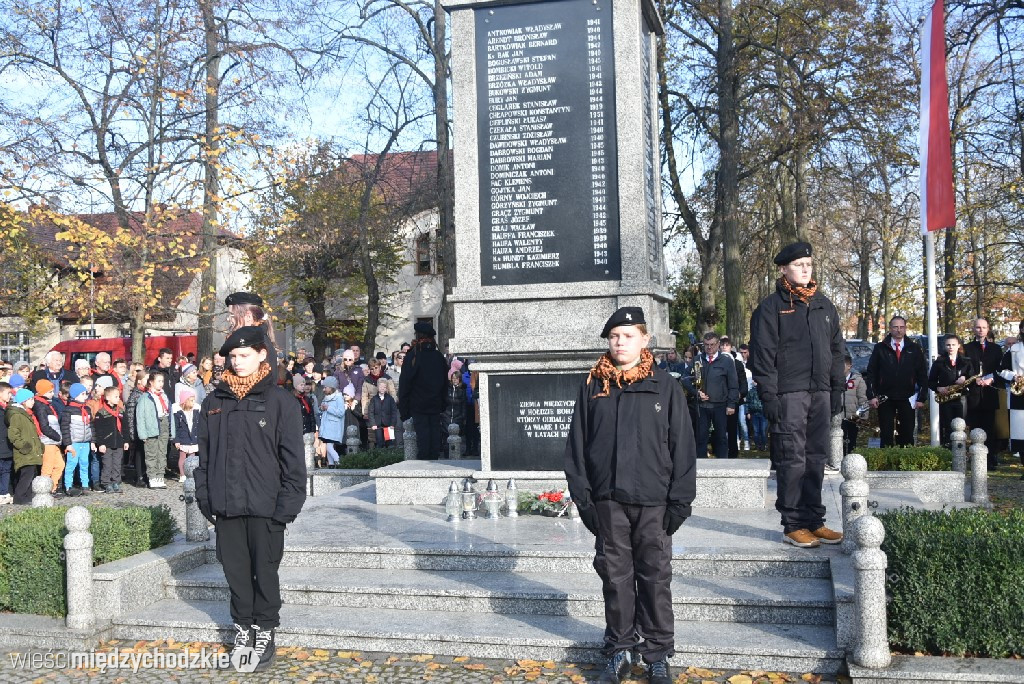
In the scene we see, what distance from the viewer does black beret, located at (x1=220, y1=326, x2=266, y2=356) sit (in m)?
6.21

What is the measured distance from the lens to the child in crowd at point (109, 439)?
1519cm

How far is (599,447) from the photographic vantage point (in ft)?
19.0

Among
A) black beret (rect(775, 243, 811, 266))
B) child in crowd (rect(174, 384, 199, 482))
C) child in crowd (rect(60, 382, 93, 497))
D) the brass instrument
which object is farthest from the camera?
child in crowd (rect(174, 384, 199, 482))

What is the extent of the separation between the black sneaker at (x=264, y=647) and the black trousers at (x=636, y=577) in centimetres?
224

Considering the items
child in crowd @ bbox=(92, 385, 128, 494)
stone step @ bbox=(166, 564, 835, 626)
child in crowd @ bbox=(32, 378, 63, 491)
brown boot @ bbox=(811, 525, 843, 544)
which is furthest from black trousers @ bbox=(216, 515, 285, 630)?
child in crowd @ bbox=(92, 385, 128, 494)

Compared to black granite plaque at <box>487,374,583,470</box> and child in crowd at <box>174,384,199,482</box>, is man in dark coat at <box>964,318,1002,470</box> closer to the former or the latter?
black granite plaque at <box>487,374,583,470</box>

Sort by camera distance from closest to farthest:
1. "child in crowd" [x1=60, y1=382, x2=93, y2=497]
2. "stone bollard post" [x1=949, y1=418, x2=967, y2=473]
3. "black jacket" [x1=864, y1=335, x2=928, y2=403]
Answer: "stone bollard post" [x1=949, y1=418, x2=967, y2=473], "black jacket" [x1=864, y1=335, x2=928, y2=403], "child in crowd" [x1=60, y1=382, x2=93, y2=497]

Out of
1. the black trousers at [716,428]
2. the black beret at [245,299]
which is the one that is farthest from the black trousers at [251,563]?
the black trousers at [716,428]

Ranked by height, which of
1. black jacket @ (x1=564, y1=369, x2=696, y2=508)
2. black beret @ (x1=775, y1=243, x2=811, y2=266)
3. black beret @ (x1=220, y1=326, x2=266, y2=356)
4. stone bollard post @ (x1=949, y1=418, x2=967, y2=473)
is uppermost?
black beret @ (x1=775, y1=243, x2=811, y2=266)

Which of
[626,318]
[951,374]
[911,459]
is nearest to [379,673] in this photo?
[626,318]

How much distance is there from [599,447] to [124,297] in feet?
63.4

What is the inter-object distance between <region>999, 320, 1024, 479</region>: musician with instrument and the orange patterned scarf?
9.39 metres

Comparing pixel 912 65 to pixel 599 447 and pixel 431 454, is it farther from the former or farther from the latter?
pixel 599 447

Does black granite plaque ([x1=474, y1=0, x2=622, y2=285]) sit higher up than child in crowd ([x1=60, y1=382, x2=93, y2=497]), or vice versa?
black granite plaque ([x1=474, y1=0, x2=622, y2=285])
